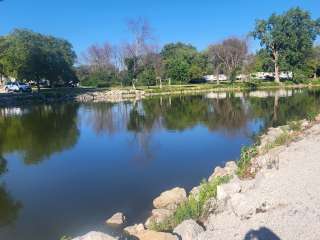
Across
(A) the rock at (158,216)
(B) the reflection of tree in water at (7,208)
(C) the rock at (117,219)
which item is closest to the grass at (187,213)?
(A) the rock at (158,216)

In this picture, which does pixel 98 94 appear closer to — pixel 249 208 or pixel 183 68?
pixel 183 68

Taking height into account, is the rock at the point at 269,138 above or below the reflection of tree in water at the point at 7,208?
above

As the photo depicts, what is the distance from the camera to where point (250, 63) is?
84.3 metres

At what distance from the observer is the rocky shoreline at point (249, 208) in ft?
22.3

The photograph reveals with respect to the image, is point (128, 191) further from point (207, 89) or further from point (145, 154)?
point (207, 89)

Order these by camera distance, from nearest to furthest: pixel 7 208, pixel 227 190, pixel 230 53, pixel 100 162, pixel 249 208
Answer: pixel 249 208 → pixel 227 190 → pixel 7 208 → pixel 100 162 → pixel 230 53

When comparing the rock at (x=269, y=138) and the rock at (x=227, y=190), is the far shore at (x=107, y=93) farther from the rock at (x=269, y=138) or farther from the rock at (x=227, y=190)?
the rock at (x=227, y=190)

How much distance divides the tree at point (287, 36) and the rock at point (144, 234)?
71861 millimetres

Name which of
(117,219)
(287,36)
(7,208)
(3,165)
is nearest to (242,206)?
(117,219)

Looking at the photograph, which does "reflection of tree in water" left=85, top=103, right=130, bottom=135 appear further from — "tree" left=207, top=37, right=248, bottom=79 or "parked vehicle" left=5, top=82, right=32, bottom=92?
"tree" left=207, top=37, right=248, bottom=79

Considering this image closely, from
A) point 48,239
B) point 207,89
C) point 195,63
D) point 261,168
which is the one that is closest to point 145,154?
point 261,168

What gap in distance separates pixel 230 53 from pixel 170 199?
74773 mm

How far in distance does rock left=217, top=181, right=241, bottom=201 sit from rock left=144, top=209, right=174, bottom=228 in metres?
1.34

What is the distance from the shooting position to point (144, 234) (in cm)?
805
